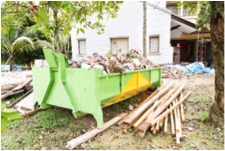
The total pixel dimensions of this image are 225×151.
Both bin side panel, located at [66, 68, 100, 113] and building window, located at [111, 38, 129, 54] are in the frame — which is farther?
building window, located at [111, 38, 129, 54]

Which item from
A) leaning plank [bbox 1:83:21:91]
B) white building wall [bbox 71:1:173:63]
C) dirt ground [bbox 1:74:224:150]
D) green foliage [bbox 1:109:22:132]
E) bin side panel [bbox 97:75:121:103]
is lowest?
dirt ground [bbox 1:74:224:150]

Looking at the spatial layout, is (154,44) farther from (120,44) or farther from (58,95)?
(58,95)

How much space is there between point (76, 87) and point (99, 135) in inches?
36.0

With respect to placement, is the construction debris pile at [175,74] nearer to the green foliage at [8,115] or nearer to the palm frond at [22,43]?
the palm frond at [22,43]

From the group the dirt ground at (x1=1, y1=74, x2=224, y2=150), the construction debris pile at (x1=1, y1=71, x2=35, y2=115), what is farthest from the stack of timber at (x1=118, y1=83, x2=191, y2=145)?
the construction debris pile at (x1=1, y1=71, x2=35, y2=115)

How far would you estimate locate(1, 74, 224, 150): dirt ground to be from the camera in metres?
2.94

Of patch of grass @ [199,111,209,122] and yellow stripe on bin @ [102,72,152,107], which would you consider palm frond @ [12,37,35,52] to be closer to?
yellow stripe on bin @ [102,72,152,107]

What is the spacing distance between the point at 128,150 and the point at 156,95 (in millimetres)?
2178

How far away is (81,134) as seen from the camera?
3.29 metres

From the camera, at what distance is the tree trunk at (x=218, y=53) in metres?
3.05

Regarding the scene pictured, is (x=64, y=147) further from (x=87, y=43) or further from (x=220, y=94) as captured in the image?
(x=87, y=43)

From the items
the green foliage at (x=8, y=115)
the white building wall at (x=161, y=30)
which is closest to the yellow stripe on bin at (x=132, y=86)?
the green foliage at (x=8, y=115)

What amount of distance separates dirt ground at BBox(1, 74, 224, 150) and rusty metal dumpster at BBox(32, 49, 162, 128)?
1.14 feet

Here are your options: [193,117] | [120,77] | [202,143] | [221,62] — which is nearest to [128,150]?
[202,143]
